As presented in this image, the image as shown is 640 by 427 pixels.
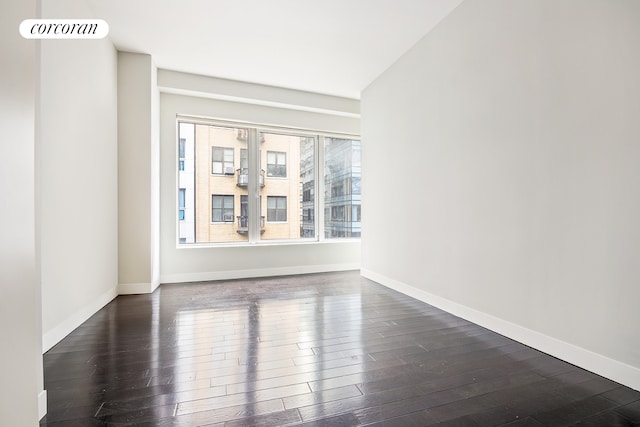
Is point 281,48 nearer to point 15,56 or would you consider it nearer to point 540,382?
point 15,56

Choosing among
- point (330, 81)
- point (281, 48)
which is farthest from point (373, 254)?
point (281, 48)

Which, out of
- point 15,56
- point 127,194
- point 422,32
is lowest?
point 127,194

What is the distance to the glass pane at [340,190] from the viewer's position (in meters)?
5.42

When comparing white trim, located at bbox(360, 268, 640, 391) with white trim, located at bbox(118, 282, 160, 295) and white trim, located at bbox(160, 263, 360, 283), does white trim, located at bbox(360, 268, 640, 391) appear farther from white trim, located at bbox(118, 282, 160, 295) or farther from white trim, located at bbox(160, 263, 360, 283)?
white trim, located at bbox(118, 282, 160, 295)

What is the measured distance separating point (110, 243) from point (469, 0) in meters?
4.52

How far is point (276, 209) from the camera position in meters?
5.07

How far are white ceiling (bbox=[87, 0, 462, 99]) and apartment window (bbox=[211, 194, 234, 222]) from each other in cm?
182

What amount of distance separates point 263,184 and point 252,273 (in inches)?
58.0

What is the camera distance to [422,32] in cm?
327

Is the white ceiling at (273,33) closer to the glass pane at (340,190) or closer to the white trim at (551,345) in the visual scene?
the glass pane at (340,190)

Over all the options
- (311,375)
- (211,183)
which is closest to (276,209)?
(211,183)

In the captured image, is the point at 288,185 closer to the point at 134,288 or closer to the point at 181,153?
the point at 181,153

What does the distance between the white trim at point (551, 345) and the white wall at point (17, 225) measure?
2.95m

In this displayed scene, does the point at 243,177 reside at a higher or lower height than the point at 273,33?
lower
